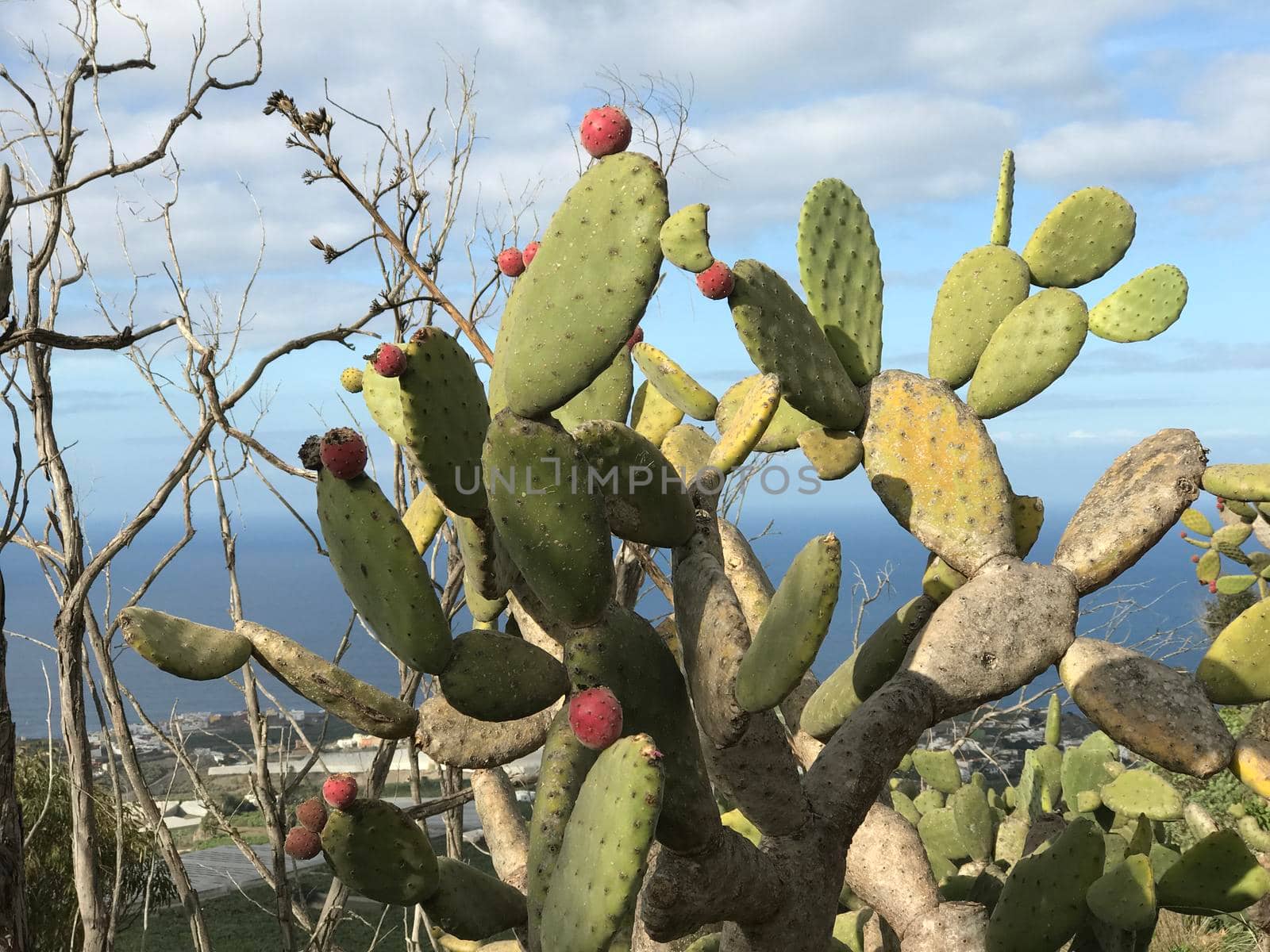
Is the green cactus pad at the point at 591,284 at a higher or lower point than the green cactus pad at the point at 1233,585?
higher

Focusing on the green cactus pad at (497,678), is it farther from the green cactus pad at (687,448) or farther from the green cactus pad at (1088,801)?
the green cactus pad at (1088,801)

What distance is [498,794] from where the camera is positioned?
2992mm

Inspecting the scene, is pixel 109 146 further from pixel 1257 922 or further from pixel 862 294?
pixel 1257 922

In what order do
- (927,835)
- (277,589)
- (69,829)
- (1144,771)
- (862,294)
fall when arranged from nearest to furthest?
(862,294), (1144,771), (927,835), (69,829), (277,589)

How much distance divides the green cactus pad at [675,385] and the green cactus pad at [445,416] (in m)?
0.91

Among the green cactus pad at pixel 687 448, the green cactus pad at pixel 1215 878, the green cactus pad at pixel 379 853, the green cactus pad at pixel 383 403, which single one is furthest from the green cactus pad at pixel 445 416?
the green cactus pad at pixel 1215 878

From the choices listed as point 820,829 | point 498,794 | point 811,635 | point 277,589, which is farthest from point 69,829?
point 277,589

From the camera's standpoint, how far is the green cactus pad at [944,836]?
422 centimetres

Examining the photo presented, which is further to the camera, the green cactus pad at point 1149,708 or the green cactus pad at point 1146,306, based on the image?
the green cactus pad at point 1146,306

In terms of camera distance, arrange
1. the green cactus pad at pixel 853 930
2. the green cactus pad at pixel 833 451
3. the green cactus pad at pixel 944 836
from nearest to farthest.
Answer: the green cactus pad at pixel 833 451 < the green cactus pad at pixel 853 930 < the green cactus pad at pixel 944 836

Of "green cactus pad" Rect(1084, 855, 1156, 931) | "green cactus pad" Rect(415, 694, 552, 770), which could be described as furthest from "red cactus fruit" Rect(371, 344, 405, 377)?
"green cactus pad" Rect(1084, 855, 1156, 931)

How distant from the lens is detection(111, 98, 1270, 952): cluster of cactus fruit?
1.60m

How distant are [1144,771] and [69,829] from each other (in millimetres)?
5435

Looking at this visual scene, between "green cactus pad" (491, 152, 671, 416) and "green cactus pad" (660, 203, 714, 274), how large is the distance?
53 millimetres
